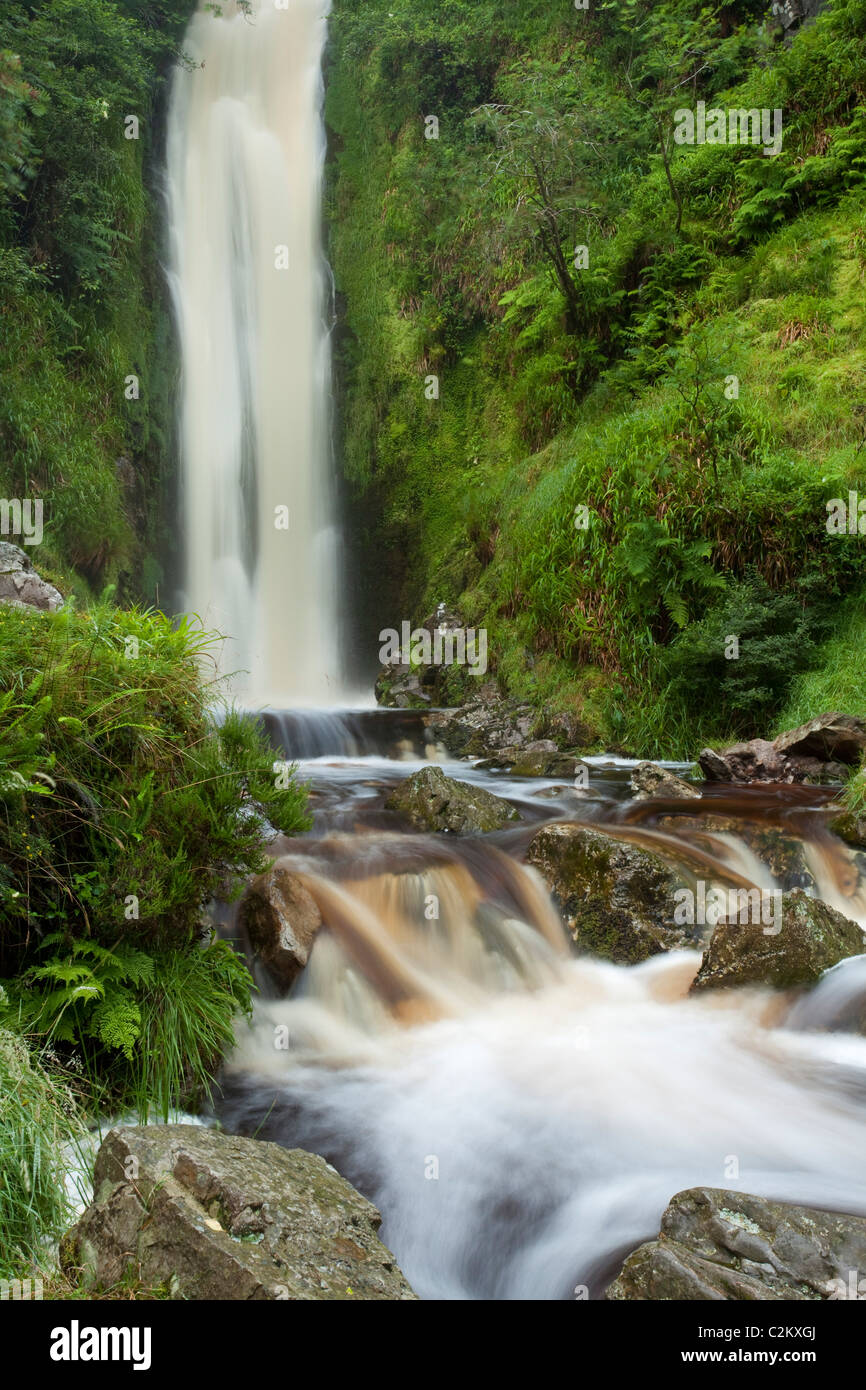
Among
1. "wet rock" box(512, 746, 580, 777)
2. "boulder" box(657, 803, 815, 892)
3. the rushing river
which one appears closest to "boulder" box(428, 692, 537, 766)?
"wet rock" box(512, 746, 580, 777)

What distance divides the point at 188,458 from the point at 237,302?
351cm

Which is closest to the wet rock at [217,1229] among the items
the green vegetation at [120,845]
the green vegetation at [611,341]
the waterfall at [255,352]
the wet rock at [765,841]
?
the green vegetation at [120,845]

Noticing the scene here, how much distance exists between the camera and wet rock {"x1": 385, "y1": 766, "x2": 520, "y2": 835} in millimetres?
6593

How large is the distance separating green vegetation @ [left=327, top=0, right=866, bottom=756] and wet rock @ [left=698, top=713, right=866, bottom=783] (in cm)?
78

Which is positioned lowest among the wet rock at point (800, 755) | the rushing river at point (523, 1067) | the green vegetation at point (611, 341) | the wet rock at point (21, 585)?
the rushing river at point (523, 1067)

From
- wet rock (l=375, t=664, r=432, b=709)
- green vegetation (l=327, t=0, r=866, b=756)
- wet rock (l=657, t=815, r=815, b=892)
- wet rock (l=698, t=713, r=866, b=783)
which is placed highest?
green vegetation (l=327, t=0, r=866, b=756)

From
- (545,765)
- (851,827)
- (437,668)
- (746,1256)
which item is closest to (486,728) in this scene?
(545,765)

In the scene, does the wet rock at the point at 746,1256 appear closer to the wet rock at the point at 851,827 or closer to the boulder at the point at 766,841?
the boulder at the point at 766,841

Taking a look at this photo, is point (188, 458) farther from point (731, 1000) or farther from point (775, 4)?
point (731, 1000)

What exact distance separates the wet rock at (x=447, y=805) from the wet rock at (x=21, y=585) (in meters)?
4.10

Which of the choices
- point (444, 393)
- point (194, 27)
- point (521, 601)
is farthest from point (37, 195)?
point (521, 601)

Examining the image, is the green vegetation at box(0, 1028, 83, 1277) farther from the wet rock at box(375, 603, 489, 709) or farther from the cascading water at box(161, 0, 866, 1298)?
the wet rock at box(375, 603, 489, 709)

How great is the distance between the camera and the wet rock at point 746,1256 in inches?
96.2

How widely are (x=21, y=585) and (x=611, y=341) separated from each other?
8510 millimetres
